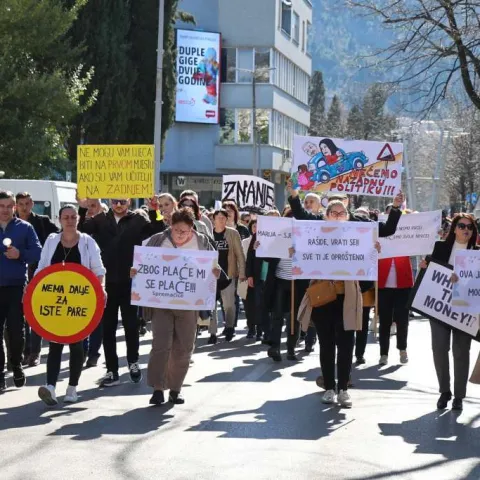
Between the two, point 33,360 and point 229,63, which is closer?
point 33,360

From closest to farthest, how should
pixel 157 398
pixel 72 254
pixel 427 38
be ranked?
pixel 157 398
pixel 72 254
pixel 427 38

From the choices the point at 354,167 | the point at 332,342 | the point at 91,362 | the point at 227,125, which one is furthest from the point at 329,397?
the point at 227,125

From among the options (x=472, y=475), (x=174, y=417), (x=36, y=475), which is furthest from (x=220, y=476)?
(x=174, y=417)

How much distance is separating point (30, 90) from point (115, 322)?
16319 millimetres

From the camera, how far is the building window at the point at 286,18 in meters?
61.9

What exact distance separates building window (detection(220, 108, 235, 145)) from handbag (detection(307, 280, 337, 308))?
50168 mm

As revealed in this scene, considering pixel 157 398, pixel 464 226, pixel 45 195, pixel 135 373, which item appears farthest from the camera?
pixel 45 195

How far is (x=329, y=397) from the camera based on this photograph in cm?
→ 1028

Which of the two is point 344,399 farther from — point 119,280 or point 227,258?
point 227,258

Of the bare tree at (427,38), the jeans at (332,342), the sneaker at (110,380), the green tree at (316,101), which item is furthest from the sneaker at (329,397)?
the green tree at (316,101)

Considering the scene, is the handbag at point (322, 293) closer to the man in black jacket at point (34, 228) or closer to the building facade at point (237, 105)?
the man in black jacket at point (34, 228)

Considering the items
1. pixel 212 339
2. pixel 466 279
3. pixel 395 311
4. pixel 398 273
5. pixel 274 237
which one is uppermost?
pixel 274 237

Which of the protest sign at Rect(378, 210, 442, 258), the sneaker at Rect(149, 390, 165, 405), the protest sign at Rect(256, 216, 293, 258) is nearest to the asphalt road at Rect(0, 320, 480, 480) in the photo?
the sneaker at Rect(149, 390, 165, 405)

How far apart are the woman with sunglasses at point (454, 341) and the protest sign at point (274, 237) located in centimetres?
294
